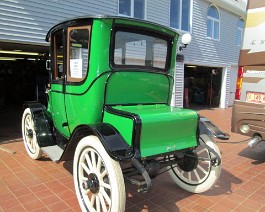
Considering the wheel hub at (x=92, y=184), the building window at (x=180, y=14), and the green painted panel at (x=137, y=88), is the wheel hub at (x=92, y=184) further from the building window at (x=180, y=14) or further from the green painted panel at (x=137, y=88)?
the building window at (x=180, y=14)

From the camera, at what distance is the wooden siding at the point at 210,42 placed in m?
11.5

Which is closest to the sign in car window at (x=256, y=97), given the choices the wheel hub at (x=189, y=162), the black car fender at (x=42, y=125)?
the wheel hub at (x=189, y=162)

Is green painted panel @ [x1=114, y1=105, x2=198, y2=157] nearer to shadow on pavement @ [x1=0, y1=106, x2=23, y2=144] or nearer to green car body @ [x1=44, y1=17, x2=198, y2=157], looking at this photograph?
green car body @ [x1=44, y1=17, x2=198, y2=157]

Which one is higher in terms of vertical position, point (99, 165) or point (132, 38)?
point (132, 38)

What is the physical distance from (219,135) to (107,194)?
1.59 meters

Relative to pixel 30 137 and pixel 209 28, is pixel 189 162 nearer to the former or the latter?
pixel 30 137

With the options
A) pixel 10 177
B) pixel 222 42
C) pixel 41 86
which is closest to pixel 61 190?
pixel 10 177

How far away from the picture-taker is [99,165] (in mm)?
2689

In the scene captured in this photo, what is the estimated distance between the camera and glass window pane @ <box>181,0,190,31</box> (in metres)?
11.2

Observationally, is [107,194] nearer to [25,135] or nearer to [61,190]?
[61,190]

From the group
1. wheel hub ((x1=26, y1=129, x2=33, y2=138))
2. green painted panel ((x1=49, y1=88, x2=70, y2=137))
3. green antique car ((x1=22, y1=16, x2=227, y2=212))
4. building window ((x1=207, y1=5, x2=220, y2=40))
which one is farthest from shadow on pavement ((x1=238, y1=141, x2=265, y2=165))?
building window ((x1=207, y1=5, x2=220, y2=40))

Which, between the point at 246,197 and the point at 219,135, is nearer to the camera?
the point at 219,135

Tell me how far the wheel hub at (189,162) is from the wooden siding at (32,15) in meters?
4.94

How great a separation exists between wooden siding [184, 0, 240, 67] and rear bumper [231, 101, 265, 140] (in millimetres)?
6979
